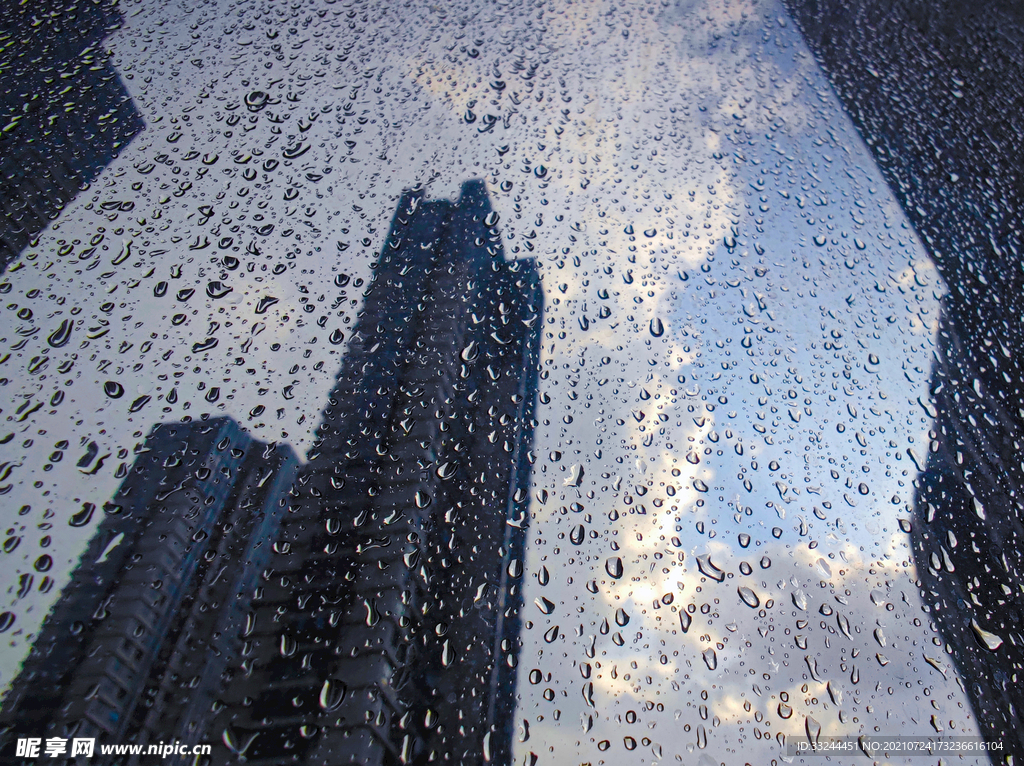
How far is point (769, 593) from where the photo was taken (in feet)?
2.87

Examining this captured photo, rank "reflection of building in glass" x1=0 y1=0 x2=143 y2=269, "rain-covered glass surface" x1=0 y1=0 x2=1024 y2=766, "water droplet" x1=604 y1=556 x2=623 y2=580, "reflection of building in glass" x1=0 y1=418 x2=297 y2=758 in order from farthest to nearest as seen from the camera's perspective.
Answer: "reflection of building in glass" x1=0 y1=0 x2=143 y2=269, "water droplet" x1=604 y1=556 x2=623 y2=580, "rain-covered glass surface" x1=0 y1=0 x2=1024 y2=766, "reflection of building in glass" x1=0 y1=418 x2=297 y2=758

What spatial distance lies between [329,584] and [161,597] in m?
0.21

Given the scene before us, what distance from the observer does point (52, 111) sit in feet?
3.66

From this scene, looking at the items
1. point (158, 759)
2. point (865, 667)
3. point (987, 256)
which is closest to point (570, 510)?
point (865, 667)

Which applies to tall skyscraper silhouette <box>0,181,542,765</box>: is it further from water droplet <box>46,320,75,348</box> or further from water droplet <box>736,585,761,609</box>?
water droplet <box>736,585,761,609</box>

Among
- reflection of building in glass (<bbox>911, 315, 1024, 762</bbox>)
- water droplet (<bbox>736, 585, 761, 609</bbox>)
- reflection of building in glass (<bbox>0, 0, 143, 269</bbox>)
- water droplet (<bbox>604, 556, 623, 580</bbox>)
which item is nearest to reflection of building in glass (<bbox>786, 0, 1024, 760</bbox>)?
reflection of building in glass (<bbox>911, 315, 1024, 762</bbox>)

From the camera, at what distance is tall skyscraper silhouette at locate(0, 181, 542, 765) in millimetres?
631

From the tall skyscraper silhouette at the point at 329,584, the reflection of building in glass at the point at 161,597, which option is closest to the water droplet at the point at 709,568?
the tall skyscraper silhouette at the point at 329,584

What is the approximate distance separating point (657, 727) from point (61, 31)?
76.4 inches

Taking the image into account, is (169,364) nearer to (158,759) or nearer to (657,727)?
(158,759)

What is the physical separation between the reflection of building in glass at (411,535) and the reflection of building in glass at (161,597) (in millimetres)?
42

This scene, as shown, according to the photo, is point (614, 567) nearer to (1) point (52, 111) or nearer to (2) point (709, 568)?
(2) point (709, 568)

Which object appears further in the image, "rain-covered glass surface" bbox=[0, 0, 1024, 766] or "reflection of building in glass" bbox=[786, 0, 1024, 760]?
"reflection of building in glass" bbox=[786, 0, 1024, 760]

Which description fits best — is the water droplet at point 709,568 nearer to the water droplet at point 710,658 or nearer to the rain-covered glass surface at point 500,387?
the rain-covered glass surface at point 500,387
